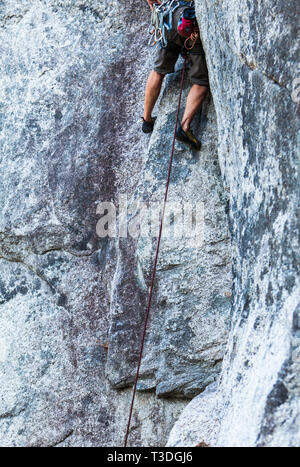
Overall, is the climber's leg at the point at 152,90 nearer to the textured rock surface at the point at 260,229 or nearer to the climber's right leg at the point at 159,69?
the climber's right leg at the point at 159,69

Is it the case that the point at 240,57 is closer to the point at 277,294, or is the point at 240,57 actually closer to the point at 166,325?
the point at 277,294

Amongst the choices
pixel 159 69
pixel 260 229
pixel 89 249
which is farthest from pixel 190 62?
pixel 260 229

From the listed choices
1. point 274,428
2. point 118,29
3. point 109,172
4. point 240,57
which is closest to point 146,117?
point 109,172

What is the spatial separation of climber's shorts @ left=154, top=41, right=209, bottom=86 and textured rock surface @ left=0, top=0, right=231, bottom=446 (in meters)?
0.20

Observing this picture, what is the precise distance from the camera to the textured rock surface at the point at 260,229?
3.52 m

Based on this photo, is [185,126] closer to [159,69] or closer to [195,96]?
[195,96]

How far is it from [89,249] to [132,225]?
49 centimetres

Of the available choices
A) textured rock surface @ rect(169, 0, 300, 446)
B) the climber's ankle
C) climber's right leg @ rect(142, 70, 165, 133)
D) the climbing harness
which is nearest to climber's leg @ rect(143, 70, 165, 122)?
climber's right leg @ rect(142, 70, 165, 133)

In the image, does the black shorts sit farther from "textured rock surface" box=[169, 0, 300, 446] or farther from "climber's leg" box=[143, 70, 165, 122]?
"textured rock surface" box=[169, 0, 300, 446]

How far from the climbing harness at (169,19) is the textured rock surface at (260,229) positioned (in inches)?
19.9

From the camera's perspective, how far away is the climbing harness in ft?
17.1

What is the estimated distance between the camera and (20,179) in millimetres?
6105

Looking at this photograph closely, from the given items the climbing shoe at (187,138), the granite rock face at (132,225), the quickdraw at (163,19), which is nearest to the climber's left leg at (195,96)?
the climbing shoe at (187,138)

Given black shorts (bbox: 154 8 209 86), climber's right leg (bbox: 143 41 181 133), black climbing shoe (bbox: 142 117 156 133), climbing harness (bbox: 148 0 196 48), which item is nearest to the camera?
climbing harness (bbox: 148 0 196 48)
